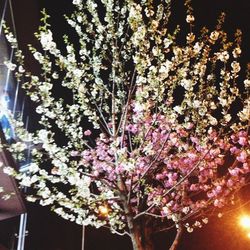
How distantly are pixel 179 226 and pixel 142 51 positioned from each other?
4525 mm

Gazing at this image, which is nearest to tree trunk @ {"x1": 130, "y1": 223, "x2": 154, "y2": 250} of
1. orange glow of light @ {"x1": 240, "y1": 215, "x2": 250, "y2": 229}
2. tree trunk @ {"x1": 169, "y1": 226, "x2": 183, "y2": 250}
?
tree trunk @ {"x1": 169, "y1": 226, "x2": 183, "y2": 250}

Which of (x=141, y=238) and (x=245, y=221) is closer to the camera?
(x=141, y=238)

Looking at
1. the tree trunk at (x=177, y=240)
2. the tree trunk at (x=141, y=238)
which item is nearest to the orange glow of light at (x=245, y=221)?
the tree trunk at (x=177, y=240)

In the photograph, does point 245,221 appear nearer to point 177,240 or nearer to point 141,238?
point 177,240

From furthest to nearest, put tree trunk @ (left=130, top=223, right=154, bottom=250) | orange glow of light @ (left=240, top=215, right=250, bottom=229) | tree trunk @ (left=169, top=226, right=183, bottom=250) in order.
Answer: orange glow of light @ (left=240, top=215, right=250, bottom=229) → tree trunk @ (left=169, top=226, right=183, bottom=250) → tree trunk @ (left=130, top=223, right=154, bottom=250)

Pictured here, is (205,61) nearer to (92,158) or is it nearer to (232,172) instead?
(232,172)

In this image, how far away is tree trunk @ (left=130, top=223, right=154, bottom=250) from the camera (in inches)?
340

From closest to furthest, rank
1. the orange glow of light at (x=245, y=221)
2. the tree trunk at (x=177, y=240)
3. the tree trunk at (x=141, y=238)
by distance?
the tree trunk at (x=141, y=238)
the tree trunk at (x=177, y=240)
the orange glow of light at (x=245, y=221)

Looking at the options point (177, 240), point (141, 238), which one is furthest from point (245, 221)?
point (141, 238)

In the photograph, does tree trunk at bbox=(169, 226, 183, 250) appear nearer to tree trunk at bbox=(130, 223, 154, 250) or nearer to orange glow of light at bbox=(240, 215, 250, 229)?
tree trunk at bbox=(130, 223, 154, 250)

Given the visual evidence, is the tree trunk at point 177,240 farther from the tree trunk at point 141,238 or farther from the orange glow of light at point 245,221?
the orange glow of light at point 245,221

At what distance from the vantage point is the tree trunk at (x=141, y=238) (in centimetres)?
865

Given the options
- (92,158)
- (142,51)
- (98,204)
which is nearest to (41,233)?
(92,158)

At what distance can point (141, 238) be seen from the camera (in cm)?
884
